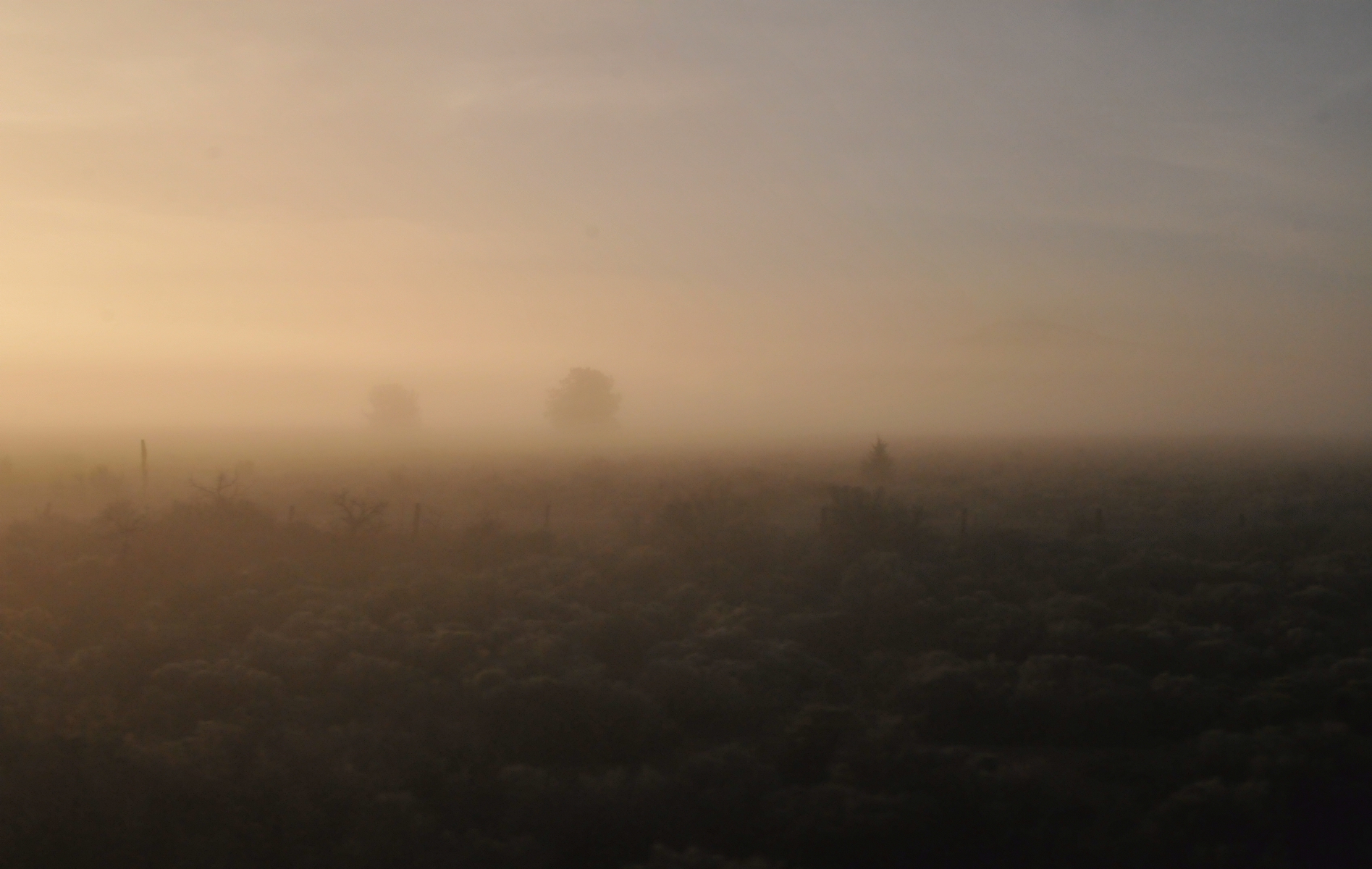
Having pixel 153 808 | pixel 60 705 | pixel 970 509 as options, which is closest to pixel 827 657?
pixel 153 808

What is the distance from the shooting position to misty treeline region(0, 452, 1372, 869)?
370 inches

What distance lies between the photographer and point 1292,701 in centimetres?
1231

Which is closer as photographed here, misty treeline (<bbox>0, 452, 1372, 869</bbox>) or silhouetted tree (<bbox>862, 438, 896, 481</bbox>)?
misty treeline (<bbox>0, 452, 1372, 869</bbox>)

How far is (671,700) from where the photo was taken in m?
13.6

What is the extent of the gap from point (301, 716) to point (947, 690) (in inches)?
339

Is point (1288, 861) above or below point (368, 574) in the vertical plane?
below

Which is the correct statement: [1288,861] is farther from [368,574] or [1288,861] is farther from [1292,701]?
[368,574]

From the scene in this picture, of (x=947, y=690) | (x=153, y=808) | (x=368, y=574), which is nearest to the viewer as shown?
(x=153, y=808)

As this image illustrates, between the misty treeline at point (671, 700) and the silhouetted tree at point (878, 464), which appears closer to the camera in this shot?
the misty treeline at point (671, 700)

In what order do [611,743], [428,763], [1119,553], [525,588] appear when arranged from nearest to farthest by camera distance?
1. [428,763]
2. [611,743]
3. [525,588]
4. [1119,553]

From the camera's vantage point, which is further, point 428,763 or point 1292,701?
point 1292,701

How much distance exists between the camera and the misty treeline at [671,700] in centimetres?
941

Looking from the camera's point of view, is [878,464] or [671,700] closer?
[671,700]

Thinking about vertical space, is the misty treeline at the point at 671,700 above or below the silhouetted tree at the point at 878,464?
below
